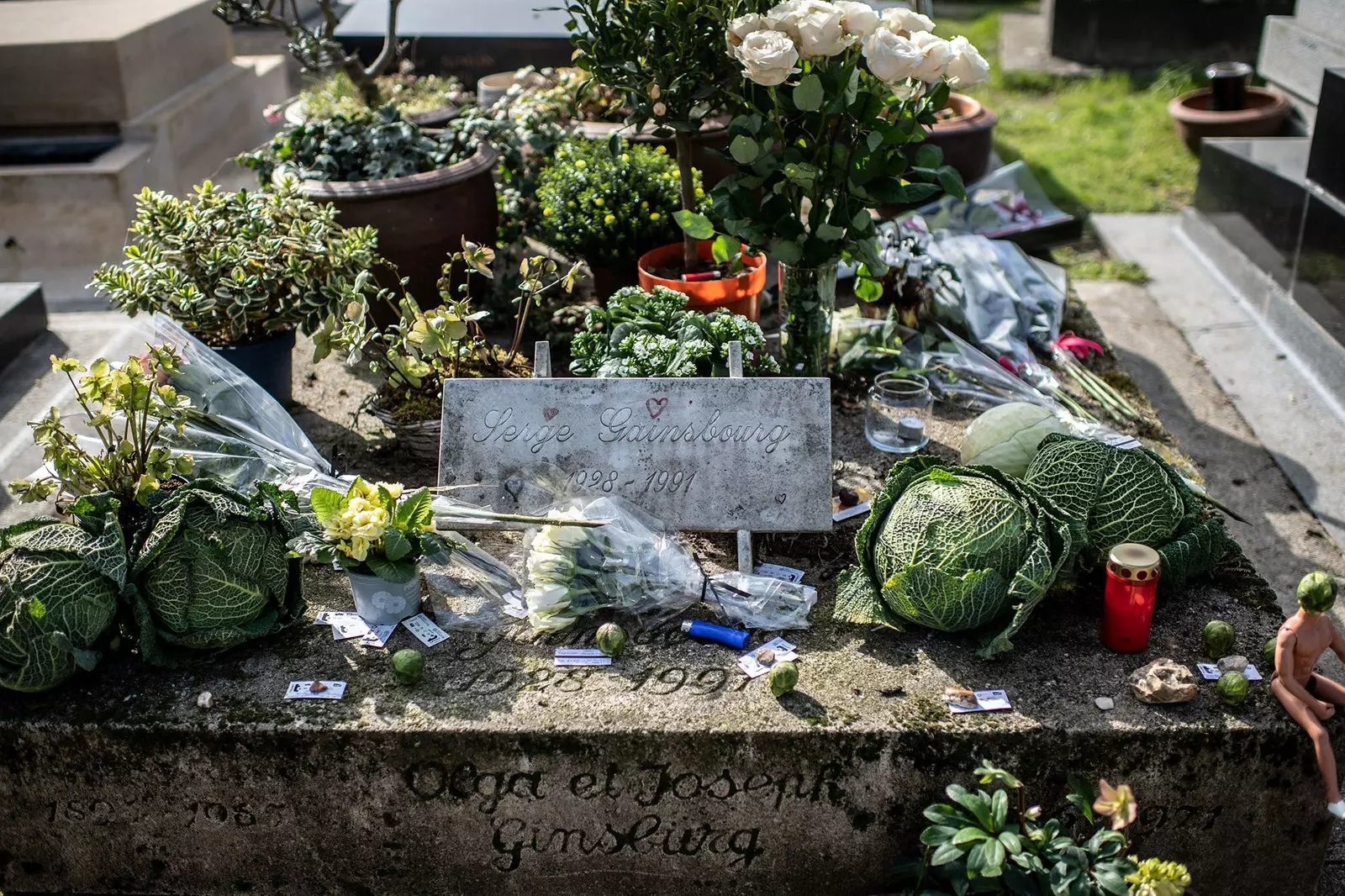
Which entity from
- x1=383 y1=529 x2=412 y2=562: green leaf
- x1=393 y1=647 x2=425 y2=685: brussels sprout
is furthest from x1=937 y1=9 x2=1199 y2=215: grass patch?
x1=393 y1=647 x2=425 y2=685: brussels sprout

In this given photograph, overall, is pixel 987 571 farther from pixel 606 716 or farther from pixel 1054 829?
pixel 606 716

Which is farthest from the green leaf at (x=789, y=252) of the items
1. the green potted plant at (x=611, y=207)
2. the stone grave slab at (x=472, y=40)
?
the stone grave slab at (x=472, y=40)

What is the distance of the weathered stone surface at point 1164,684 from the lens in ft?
8.04

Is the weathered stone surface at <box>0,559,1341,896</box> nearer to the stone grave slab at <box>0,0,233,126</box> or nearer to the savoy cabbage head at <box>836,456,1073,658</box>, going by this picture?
the savoy cabbage head at <box>836,456,1073,658</box>

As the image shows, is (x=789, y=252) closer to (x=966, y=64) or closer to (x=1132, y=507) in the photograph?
(x=966, y=64)

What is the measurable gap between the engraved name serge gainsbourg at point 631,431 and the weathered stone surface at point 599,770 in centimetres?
60

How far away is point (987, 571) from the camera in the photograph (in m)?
2.54

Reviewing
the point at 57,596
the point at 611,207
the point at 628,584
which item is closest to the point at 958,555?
the point at 628,584

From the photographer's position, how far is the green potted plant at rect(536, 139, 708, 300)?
4.18 m

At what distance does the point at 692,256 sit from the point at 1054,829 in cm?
251

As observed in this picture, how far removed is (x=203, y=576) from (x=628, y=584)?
1.02 m

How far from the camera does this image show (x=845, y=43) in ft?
9.99

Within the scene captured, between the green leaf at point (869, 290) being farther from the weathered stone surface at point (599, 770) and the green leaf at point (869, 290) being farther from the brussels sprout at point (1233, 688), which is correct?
the brussels sprout at point (1233, 688)

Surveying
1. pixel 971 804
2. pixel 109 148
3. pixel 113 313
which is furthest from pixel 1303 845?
pixel 109 148
